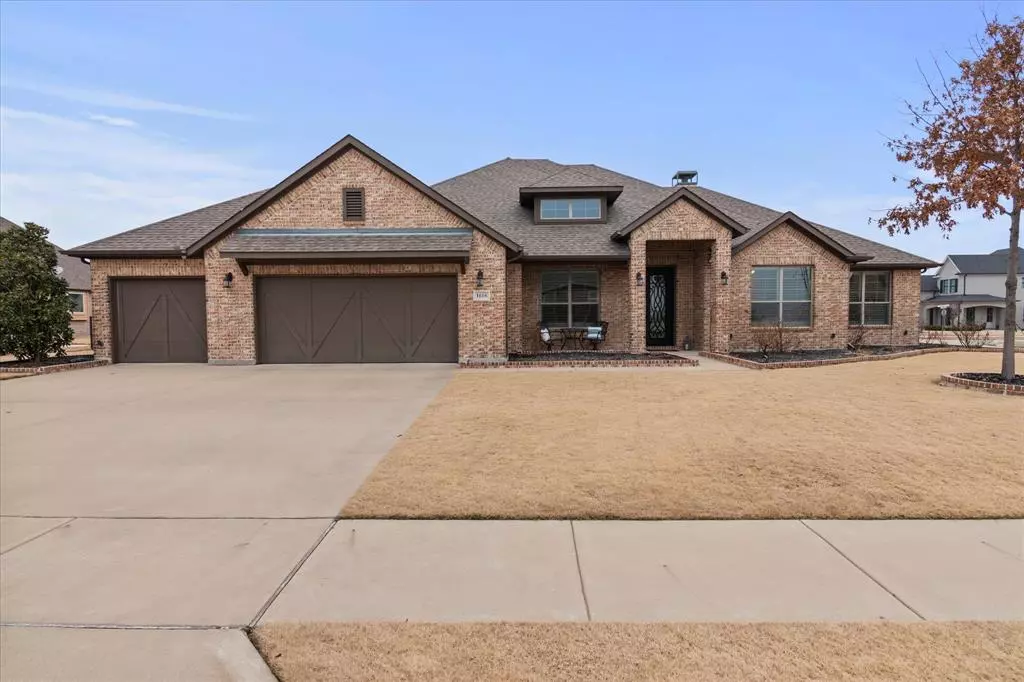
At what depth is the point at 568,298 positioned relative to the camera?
17.8 m

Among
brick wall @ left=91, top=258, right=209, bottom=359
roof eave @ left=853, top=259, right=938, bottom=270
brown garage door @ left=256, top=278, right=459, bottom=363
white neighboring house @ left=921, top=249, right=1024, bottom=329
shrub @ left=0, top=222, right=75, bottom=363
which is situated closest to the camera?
shrub @ left=0, top=222, right=75, bottom=363

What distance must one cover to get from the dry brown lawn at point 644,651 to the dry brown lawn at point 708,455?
1553mm

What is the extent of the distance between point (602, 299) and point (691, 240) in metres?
3.32

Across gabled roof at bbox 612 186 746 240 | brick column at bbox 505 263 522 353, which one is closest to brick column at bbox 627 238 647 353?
gabled roof at bbox 612 186 746 240

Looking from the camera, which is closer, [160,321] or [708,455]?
[708,455]

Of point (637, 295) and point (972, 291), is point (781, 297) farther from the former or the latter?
point (972, 291)

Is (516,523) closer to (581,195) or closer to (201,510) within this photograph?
(201,510)

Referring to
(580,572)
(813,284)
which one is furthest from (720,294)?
(580,572)

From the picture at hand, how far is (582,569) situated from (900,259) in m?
20.8

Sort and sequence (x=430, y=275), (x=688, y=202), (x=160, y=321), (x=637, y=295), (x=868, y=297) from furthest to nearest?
1. (x=868, y=297)
2. (x=637, y=295)
3. (x=688, y=202)
4. (x=160, y=321)
5. (x=430, y=275)

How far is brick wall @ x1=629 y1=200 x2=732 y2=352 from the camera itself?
53.8ft

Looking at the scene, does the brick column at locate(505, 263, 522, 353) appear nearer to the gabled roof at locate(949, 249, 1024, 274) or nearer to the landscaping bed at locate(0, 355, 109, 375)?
the landscaping bed at locate(0, 355, 109, 375)

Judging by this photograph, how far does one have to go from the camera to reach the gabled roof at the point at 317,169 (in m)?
15.1

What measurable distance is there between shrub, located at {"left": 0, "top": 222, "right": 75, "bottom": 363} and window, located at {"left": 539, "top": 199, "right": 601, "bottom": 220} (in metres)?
15.1
